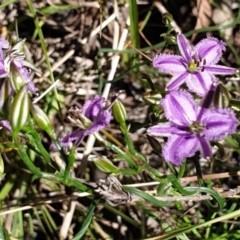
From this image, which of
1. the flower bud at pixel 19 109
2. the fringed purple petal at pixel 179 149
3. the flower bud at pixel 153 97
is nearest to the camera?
the flower bud at pixel 19 109

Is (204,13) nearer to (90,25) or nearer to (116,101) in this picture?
(90,25)

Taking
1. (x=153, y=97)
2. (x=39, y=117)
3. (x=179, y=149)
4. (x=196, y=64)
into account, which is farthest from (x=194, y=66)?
(x=39, y=117)

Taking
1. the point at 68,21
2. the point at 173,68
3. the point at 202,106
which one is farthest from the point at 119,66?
the point at 202,106

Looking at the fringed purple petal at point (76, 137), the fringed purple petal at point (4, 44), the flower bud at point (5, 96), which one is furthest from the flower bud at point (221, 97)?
the fringed purple petal at point (4, 44)

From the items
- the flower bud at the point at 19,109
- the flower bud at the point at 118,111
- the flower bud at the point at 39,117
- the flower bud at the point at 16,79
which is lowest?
the flower bud at the point at 118,111

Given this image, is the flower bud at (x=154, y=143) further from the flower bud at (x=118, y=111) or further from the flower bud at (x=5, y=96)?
the flower bud at (x=5, y=96)

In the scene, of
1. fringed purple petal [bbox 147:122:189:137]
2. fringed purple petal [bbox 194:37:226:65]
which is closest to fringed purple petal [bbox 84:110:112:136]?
fringed purple petal [bbox 147:122:189:137]

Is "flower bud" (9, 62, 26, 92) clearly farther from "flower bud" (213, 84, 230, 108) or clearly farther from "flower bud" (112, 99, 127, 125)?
"flower bud" (213, 84, 230, 108)
